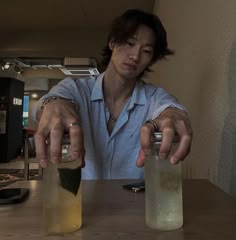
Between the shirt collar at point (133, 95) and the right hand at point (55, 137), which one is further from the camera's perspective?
the shirt collar at point (133, 95)

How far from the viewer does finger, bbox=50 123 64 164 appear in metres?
0.45

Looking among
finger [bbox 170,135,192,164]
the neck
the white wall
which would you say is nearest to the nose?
the neck

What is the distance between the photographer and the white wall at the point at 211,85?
0.81 metres

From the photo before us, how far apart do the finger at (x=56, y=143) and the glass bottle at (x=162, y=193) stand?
0.15 m

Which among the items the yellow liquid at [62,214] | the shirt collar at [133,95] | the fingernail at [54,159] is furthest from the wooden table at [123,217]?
the shirt collar at [133,95]

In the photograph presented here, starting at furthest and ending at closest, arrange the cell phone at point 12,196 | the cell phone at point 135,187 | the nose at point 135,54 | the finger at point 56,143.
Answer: the nose at point 135,54 < the cell phone at point 135,187 < the cell phone at point 12,196 < the finger at point 56,143

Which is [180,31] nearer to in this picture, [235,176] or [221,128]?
[221,128]

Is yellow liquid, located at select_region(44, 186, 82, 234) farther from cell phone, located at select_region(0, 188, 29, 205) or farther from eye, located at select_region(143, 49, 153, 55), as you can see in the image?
eye, located at select_region(143, 49, 153, 55)

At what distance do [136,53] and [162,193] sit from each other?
20.7 inches

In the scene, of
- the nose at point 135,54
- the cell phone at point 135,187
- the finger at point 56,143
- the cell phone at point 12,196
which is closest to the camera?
the finger at point 56,143

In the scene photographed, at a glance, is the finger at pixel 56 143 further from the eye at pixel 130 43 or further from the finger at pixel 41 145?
the eye at pixel 130 43

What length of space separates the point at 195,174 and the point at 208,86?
1.19ft

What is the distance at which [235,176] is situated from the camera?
76cm

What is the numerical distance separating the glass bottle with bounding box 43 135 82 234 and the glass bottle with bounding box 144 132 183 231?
0.12 metres
